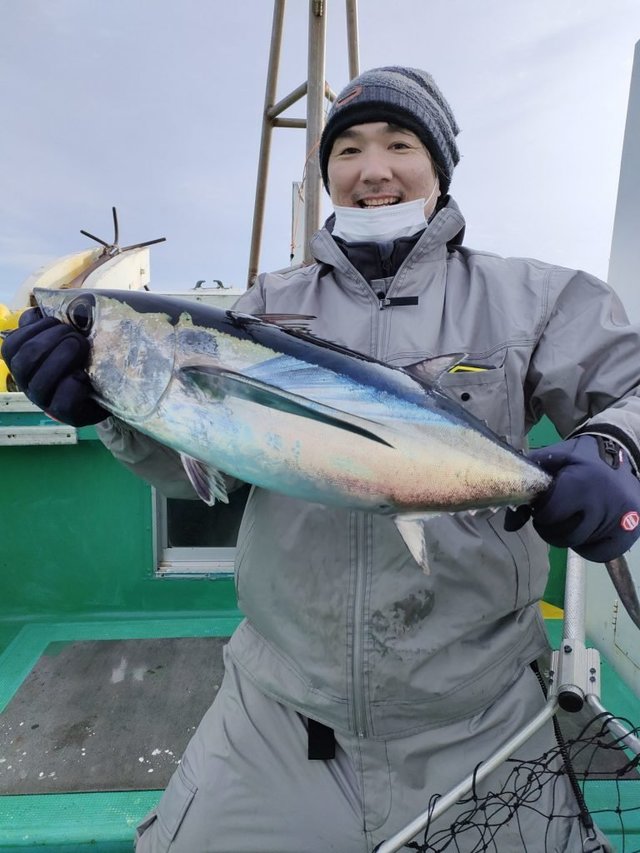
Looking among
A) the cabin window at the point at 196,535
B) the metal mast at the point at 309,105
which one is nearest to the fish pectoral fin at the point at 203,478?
the cabin window at the point at 196,535

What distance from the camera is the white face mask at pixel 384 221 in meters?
1.96

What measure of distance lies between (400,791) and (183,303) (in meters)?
1.55

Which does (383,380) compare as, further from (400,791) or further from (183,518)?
(183,518)

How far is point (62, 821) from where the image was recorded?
212 cm

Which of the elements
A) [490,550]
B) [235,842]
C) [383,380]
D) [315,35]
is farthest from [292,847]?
[315,35]

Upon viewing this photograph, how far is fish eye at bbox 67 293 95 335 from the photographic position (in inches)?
58.4

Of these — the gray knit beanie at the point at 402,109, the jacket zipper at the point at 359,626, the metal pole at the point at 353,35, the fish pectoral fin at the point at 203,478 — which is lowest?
the jacket zipper at the point at 359,626

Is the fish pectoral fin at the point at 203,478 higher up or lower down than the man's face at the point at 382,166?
Answer: lower down

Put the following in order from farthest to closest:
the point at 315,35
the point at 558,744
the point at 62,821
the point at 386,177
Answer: the point at 315,35, the point at 62,821, the point at 386,177, the point at 558,744

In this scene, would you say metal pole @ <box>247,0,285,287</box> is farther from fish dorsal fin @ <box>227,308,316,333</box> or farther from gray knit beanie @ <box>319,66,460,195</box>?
fish dorsal fin @ <box>227,308,316,333</box>

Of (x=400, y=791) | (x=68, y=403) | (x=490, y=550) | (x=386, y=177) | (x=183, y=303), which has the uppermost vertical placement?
(x=386, y=177)

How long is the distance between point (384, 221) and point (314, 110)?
462 centimetres

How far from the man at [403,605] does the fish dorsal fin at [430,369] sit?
249mm

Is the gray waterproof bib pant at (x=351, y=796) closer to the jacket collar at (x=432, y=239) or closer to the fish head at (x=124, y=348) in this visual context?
the fish head at (x=124, y=348)
